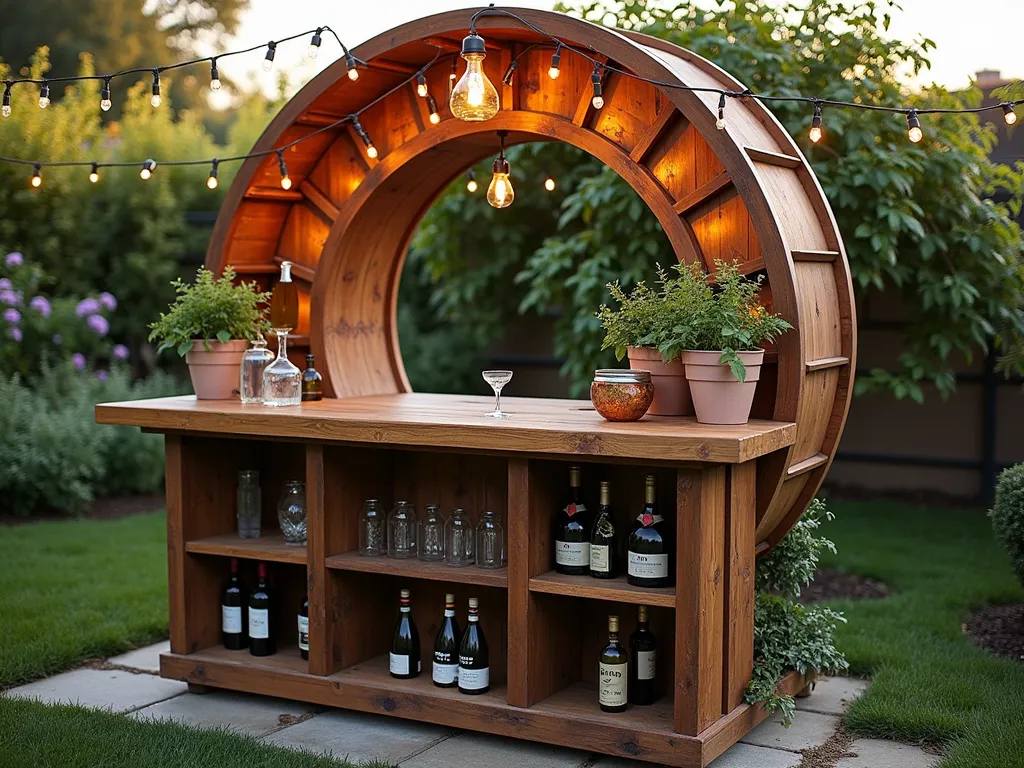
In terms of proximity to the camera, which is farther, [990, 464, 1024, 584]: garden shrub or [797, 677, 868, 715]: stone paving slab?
[990, 464, 1024, 584]: garden shrub

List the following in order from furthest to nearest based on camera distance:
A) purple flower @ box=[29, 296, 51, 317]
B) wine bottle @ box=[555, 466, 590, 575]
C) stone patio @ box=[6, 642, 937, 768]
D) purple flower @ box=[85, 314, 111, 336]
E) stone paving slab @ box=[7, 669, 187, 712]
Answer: purple flower @ box=[85, 314, 111, 336] < purple flower @ box=[29, 296, 51, 317] < stone paving slab @ box=[7, 669, 187, 712] < wine bottle @ box=[555, 466, 590, 575] < stone patio @ box=[6, 642, 937, 768]

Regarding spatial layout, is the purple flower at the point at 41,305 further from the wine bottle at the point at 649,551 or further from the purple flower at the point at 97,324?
the wine bottle at the point at 649,551

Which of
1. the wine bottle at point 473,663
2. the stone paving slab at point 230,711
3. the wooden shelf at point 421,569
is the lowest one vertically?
the stone paving slab at point 230,711

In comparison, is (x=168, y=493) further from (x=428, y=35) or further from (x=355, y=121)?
(x=428, y=35)

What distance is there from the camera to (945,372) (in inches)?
246

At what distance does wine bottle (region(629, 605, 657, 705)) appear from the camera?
3785 millimetres

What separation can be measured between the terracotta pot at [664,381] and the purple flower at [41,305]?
18.7 feet

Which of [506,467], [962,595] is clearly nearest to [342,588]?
[506,467]

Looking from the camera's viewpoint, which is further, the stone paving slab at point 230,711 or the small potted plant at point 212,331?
the small potted plant at point 212,331

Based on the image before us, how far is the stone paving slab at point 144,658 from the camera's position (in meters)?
4.68

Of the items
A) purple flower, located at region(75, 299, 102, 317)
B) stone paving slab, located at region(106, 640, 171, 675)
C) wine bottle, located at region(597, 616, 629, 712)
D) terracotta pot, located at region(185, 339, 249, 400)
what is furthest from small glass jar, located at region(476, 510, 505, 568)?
purple flower, located at region(75, 299, 102, 317)

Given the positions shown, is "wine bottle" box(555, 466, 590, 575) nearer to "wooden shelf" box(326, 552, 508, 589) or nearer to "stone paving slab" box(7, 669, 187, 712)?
"wooden shelf" box(326, 552, 508, 589)

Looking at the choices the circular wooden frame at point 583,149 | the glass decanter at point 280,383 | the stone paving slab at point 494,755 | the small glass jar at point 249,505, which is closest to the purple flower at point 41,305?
the circular wooden frame at point 583,149

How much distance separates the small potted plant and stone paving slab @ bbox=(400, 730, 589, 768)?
1602mm
